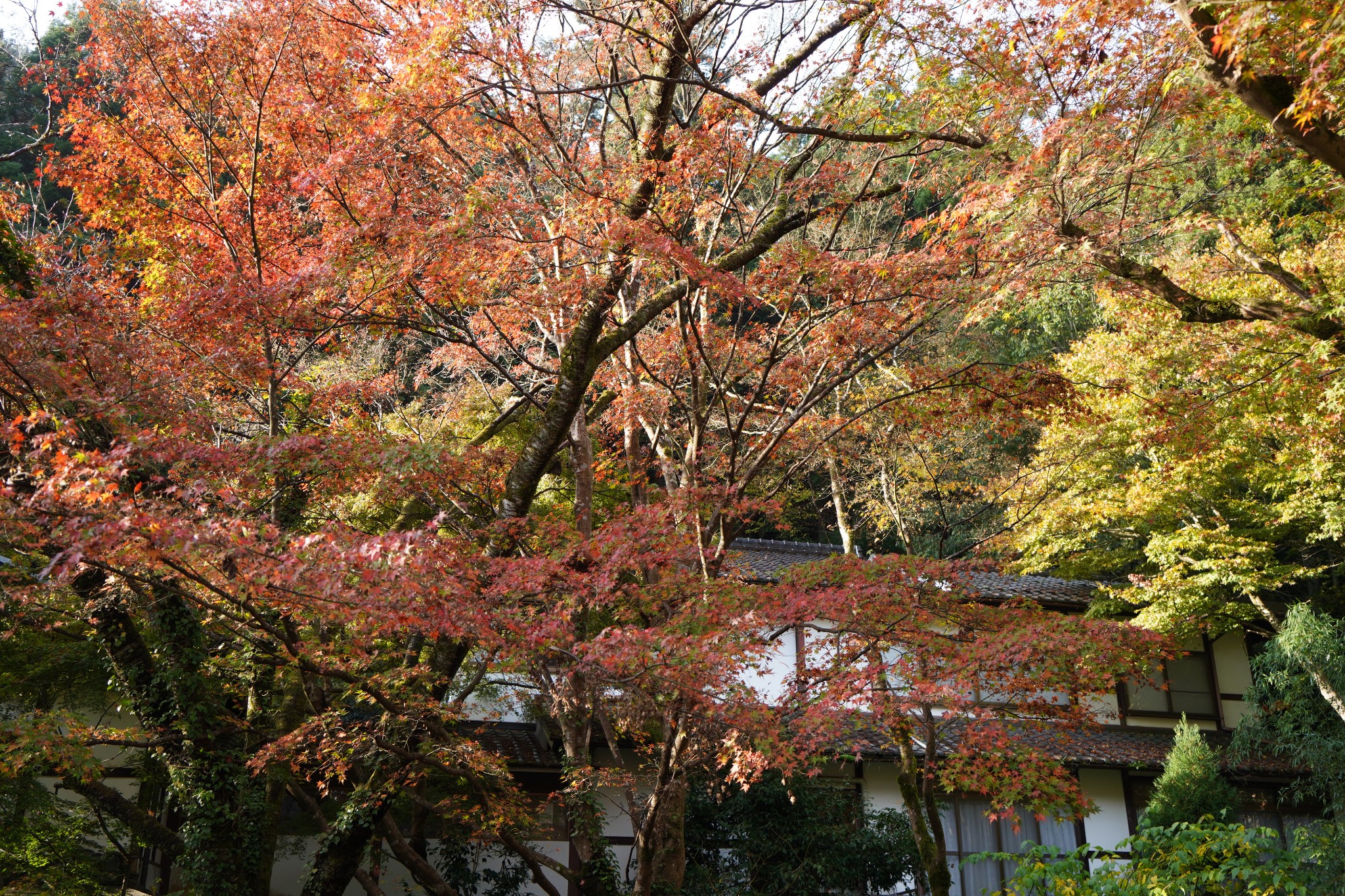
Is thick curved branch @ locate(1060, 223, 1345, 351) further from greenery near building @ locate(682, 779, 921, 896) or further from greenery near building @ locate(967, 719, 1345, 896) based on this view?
greenery near building @ locate(682, 779, 921, 896)

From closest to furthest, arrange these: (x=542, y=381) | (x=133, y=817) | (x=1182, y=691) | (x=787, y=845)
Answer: (x=133, y=817)
(x=787, y=845)
(x=542, y=381)
(x=1182, y=691)

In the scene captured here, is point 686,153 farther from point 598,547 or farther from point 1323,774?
point 1323,774

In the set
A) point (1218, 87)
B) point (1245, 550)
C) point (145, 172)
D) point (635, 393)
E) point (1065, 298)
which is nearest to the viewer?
point (1218, 87)

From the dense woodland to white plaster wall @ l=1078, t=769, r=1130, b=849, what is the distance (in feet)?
14.4

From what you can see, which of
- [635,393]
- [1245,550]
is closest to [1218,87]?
[635,393]

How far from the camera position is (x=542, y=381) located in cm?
1088

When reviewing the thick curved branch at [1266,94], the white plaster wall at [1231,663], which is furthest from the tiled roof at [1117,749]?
the thick curved branch at [1266,94]

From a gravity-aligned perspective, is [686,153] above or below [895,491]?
above

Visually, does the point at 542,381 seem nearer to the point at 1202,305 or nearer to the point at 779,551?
the point at 1202,305

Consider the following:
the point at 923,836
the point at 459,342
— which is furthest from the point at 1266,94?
the point at 923,836

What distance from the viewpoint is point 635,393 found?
31.4 ft

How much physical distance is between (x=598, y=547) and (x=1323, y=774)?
39.5 feet

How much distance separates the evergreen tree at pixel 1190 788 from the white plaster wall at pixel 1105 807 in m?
0.78

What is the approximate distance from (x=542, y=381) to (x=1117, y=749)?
1057 cm
